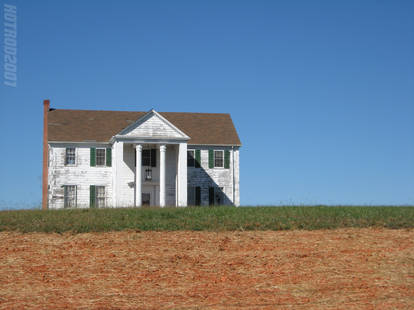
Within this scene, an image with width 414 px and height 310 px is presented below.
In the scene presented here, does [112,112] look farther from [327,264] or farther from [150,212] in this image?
[327,264]

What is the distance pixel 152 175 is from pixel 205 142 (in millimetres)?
4519

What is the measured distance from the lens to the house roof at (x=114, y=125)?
37219 mm

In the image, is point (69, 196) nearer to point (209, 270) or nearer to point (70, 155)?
point (70, 155)

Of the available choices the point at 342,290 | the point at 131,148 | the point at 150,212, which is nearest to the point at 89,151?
the point at 131,148

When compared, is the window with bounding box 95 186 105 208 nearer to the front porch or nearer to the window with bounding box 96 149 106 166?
the window with bounding box 96 149 106 166

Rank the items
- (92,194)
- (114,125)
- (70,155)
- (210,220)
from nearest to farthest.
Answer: (210,220), (92,194), (70,155), (114,125)

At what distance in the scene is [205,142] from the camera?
126 feet

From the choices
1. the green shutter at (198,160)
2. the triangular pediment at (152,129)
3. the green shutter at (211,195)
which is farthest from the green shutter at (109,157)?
the green shutter at (211,195)

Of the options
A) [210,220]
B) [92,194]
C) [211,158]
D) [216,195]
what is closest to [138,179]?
[92,194]

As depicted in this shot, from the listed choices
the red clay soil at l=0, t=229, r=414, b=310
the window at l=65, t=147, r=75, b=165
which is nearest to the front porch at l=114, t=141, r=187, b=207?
the window at l=65, t=147, r=75, b=165

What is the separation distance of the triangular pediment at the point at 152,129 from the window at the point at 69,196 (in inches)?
221

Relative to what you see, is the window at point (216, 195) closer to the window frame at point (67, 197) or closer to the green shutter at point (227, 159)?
the green shutter at point (227, 159)

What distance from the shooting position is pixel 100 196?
120 feet

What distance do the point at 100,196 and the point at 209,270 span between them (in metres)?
22.6
